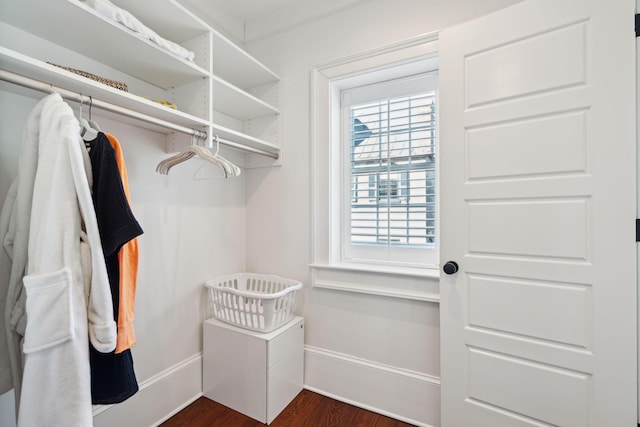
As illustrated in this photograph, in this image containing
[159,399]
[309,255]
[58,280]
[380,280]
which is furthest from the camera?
[309,255]

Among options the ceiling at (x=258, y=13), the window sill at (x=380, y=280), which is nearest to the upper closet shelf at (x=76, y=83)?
the ceiling at (x=258, y=13)

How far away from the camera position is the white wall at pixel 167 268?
1517mm

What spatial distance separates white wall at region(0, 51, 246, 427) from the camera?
4.98 feet

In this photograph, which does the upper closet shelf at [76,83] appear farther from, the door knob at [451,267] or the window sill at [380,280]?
the door knob at [451,267]

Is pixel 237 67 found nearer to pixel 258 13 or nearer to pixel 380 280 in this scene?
pixel 258 13

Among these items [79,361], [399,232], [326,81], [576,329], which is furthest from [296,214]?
[576,329]

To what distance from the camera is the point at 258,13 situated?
208 centimetres

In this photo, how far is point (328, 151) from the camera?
1923 millimetres

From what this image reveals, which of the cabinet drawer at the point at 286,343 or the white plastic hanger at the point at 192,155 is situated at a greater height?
the white plastic hanger at the point at 192,155

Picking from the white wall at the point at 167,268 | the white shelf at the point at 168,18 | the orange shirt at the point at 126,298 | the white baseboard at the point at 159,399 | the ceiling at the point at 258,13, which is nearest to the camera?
the orange shirt at the point at 126,298

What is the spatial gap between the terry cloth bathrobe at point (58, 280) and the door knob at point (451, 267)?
137 centimetres

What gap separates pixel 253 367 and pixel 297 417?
0.39 m

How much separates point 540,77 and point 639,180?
0.55 metres

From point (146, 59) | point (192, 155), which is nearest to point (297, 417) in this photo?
point (192, 155)
